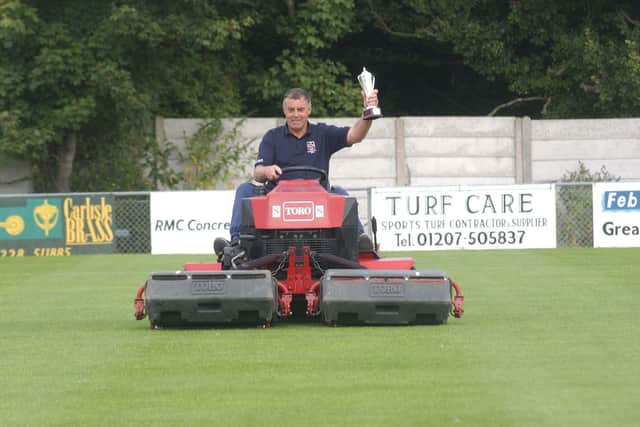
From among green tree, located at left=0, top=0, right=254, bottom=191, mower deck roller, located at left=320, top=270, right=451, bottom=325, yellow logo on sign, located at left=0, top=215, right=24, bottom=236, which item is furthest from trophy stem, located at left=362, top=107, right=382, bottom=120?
green tree, located at left=0, top=0, right=254, bottom=191

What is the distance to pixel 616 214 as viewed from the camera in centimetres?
2666

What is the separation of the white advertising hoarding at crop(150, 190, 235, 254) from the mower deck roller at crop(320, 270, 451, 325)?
49.8ft

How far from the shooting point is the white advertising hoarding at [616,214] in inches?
1040

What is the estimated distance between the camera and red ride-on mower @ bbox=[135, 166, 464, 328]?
37.3 ft

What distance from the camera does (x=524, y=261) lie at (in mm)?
22062

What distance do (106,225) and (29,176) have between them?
5804 mm

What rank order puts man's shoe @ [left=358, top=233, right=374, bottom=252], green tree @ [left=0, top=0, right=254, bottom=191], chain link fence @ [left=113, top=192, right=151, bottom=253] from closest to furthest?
man's shoe @ [left=358, top=233, right=374, bottom=252], chain link fence @ [left=113, top=192, right=151, bottom=253], green tree @ [left=0, top=0, right=254, bottom=191]

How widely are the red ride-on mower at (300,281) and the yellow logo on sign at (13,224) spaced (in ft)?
51.1

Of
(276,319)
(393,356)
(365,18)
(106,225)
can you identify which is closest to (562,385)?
(393,356)

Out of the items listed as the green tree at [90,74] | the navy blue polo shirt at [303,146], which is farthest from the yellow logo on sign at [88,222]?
the navy blue polo shirt at [303,146]

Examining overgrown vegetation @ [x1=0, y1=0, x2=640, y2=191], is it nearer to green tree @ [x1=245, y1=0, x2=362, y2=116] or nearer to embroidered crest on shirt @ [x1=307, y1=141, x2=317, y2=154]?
green tree @ [x1=245, y1=0, x2=362, y2=116]

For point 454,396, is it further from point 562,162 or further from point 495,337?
point 562,162

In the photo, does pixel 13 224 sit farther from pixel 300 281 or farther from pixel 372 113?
pixel 372 113

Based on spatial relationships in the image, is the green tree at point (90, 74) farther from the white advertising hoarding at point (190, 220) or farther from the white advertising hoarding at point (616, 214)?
the white advertising hoarding at point (616, 214)
